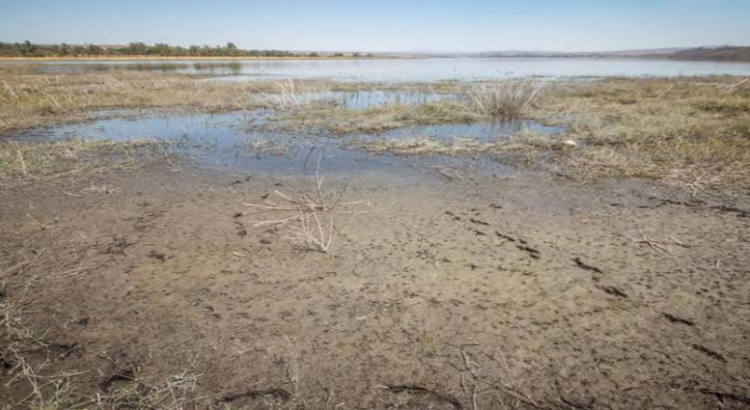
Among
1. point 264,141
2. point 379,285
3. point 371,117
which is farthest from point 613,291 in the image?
point 371,117

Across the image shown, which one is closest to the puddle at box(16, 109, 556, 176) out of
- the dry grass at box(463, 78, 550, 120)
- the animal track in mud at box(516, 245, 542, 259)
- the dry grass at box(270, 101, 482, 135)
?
the dry grass at box(270, 101, 482, 135)

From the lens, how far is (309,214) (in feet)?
13.8

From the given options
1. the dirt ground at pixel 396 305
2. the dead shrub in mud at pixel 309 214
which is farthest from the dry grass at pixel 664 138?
the dead shrub in mud at pixel 309 214

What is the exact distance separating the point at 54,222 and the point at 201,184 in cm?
174

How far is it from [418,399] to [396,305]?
2.57ft

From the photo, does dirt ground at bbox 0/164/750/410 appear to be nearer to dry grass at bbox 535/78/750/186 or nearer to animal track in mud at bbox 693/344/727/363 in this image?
animal track in mud at bbox 693/344/727/363

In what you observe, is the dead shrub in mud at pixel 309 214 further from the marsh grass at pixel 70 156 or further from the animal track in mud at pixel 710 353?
the marsh grass at pixel 70 156

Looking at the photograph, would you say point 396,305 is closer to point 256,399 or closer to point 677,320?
point 256,399

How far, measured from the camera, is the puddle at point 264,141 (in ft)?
21.2

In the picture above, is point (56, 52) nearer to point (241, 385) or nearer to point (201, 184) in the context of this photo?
point (201, 184)

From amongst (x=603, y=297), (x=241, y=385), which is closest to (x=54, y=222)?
(x=241, y=385)

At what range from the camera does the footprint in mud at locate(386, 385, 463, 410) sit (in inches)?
76.2

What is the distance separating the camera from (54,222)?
4.10 meters

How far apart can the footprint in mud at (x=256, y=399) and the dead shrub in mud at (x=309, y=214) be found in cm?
151
